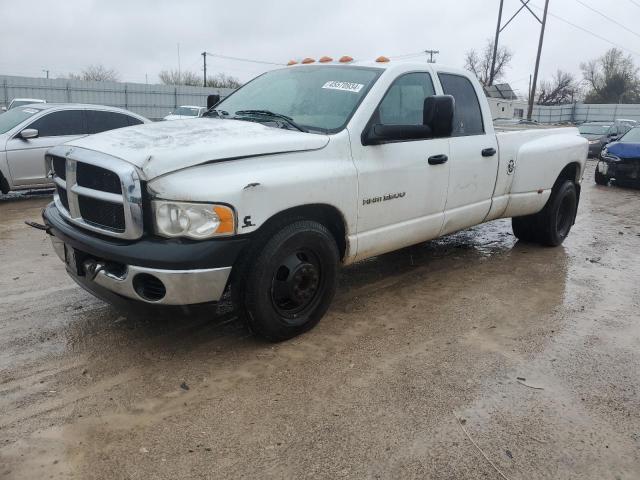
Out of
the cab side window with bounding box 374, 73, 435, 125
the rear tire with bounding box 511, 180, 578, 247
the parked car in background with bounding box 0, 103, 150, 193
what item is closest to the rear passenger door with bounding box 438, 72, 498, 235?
the cab side window with bounding box 374, 73, 435, 125

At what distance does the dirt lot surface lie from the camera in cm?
252

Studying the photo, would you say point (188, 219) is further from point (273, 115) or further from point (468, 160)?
point (468, 160)

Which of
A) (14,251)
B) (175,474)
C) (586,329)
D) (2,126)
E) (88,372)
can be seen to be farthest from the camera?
(2,126)

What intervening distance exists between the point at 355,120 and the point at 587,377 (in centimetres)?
226

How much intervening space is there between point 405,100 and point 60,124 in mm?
6708

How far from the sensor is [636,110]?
133 ft

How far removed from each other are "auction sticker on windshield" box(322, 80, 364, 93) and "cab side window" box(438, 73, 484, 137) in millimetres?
1023

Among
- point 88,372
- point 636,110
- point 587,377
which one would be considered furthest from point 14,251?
point 636,110

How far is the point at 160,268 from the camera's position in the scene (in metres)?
2.95

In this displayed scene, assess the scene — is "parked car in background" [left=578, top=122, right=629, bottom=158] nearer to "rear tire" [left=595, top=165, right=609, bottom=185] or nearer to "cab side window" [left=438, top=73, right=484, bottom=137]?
"rear tire" [left=595, top=165, right=609, bottom=185]

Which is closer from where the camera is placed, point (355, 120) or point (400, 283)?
point (355, 120)

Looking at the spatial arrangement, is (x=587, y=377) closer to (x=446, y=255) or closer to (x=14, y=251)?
(x=446, y=255)

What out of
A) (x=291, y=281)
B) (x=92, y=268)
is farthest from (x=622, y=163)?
(x=92, y=268)

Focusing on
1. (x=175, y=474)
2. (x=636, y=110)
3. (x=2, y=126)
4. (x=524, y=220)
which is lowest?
(x=175, y=474)
